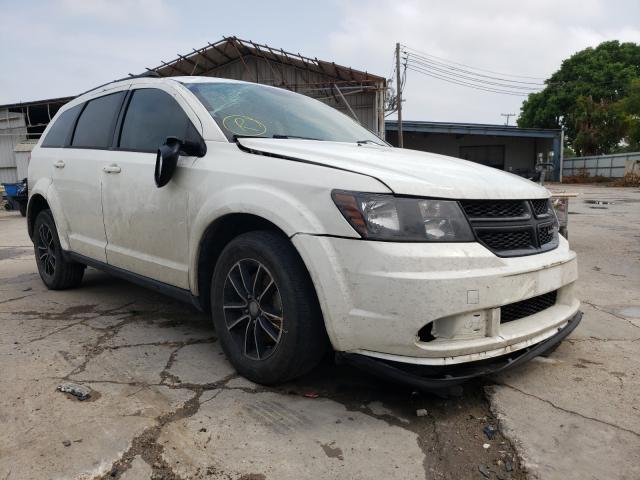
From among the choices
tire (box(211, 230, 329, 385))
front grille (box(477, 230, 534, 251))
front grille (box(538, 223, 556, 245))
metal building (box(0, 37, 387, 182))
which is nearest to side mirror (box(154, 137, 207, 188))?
tire (box(211, 230, 329, 385))

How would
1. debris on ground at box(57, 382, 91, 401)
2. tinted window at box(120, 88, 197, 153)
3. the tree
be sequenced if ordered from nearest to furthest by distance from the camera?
debris on ground at box(57, 382, 91, 401)
tinted window at box(120, 88, 197, 153)
the tree

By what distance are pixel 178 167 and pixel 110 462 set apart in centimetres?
157

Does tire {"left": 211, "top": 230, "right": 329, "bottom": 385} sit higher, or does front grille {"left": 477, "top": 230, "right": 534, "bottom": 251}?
front grille {"left": 477, "top": 230, "right": 534, "bottom": 251}

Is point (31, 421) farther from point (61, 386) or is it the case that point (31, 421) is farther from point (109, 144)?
point (109, 144)

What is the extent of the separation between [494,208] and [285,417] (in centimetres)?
133

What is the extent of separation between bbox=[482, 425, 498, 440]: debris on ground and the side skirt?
1.61 m

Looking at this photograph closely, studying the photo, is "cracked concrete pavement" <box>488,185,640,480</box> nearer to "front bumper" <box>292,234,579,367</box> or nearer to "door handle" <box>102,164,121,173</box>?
"front bumper" <box>292,234,579,367</box>

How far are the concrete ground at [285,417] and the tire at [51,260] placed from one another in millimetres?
987

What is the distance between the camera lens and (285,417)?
7.03 feet

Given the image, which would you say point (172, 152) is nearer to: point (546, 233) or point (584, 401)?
point (546, 233)

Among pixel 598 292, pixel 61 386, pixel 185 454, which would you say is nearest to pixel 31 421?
pixel 61 386

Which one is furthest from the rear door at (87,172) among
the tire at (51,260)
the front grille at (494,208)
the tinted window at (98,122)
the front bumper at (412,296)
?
the front grille at (494,208)

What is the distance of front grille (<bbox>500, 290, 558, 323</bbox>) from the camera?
2206 mm

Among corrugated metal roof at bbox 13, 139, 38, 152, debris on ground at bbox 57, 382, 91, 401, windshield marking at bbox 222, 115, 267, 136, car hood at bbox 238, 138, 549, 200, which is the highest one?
corrugated metal roof at bbox 13, 139, 38, 152
